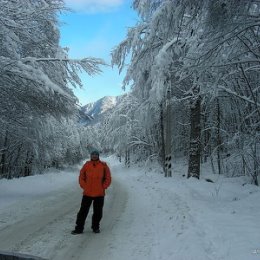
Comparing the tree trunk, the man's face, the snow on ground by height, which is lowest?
the snow on ground

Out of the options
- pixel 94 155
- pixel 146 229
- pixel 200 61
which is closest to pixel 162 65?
pixel 200 61

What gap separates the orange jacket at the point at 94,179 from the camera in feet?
31.0

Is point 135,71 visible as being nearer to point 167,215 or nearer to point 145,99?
point 145,99

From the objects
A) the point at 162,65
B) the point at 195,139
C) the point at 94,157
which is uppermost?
the point at 162,65

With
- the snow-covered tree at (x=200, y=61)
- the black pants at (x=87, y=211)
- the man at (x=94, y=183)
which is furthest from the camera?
the man at (x=94, y=183)

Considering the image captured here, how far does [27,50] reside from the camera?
53.4 ft

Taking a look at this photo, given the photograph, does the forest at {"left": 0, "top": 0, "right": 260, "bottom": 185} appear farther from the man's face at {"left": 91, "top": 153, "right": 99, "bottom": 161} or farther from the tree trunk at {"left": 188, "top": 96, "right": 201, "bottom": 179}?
the man's face at {"left": 91, "top": 153, "right": 99, "bottom": 161}

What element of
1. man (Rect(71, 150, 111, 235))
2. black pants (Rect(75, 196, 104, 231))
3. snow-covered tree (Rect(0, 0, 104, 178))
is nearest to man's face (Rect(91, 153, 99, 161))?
man (Rect(71, 150, 111, 235))

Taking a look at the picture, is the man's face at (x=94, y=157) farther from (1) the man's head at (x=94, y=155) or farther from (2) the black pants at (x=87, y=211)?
(2) the black pants at (x=87, y=211)

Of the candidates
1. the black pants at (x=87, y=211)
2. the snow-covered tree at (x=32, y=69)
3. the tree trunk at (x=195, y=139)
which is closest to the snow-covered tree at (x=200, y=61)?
the tree trunk at (x=195, y=139)

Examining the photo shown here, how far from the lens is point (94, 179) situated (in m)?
9.46

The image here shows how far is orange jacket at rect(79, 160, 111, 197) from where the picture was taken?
9461mm

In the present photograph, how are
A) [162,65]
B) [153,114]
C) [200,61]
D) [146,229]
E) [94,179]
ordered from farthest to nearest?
[153,114] → [162,65] → [200,61] → [94,179] → [146,229]

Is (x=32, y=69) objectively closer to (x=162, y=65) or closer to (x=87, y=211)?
(x=87, y=211)
